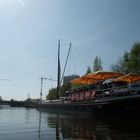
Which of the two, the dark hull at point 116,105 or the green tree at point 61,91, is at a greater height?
the green tree at point 61,91

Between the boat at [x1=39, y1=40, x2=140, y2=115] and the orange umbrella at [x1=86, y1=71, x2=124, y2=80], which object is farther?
the orange umbrella at [x1=86, y1=71, x2=124, y2=80]

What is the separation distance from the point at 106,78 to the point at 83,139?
21.7 m

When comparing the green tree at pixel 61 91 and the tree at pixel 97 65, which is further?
the green tree at pixel 61 91

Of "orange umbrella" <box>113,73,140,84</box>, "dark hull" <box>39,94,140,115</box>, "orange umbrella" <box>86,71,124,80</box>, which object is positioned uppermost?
"orange umbrella" <box>86,71,124,80</box>

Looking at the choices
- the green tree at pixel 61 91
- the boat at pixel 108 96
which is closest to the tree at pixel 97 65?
the green tree at pixel 61 91

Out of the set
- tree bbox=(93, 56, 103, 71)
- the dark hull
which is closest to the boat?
the dark hull

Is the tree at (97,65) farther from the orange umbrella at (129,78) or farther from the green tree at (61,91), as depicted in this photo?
the orange umbrella at (129,78)

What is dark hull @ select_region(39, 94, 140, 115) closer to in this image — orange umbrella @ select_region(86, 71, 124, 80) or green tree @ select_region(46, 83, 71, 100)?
orange umbrella @ select_region(86, 71, 124, 80)

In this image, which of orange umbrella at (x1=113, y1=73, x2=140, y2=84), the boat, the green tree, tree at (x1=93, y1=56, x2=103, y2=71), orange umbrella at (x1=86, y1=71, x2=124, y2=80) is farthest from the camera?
the green tree

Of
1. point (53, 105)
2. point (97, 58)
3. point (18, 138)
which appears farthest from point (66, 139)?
point (97, 58)

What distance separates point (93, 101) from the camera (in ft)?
94.1

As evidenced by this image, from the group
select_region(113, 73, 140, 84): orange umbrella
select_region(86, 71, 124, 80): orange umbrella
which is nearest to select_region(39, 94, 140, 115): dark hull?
select_region(113, 73, 140, 84): orange umbrella

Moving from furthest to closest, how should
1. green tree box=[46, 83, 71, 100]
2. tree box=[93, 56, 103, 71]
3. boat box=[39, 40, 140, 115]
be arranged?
green tree box=[46, 83, 71, 100]
tree box=[93, 56, 103, 71]
boat box=[39, 40, 140, 115]

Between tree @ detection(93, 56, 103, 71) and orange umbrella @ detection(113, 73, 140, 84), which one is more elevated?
tree @ detection(93, 56, 103, 71)
